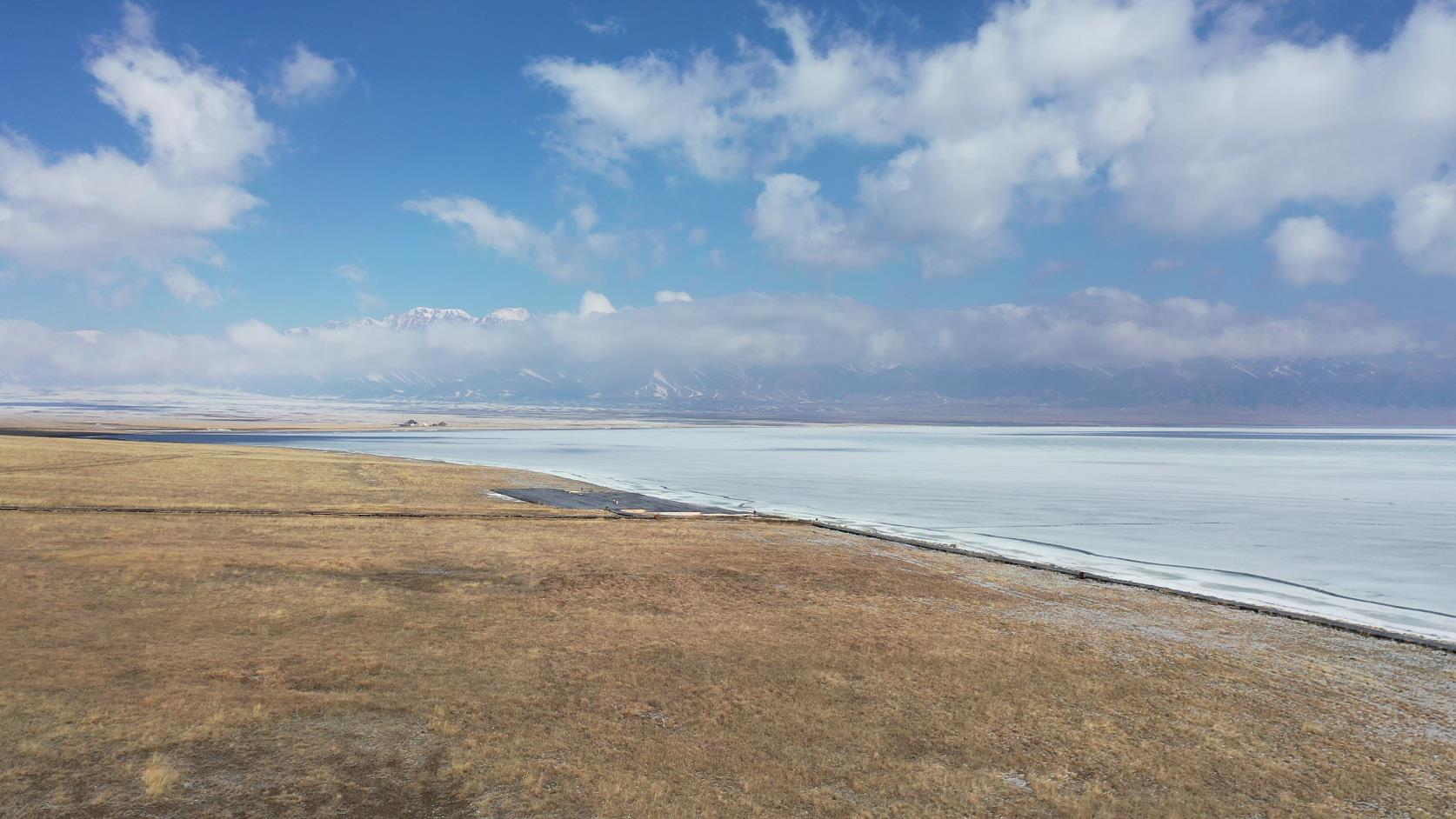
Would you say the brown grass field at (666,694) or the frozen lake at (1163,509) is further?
Result: the frozen lake at (1163,509)

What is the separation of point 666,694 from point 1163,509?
3145 centimetres

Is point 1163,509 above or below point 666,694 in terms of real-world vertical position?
below

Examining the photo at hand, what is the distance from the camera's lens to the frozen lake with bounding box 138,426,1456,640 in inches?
800

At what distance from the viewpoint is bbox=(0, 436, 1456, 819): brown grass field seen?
7.96 m

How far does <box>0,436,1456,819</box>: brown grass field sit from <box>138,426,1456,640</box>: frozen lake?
495 cm

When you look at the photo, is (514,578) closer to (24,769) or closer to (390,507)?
(24,769)

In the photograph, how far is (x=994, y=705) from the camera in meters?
10.5

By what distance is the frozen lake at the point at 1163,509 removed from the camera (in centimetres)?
2031

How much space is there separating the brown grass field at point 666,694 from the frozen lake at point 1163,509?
16.2ft

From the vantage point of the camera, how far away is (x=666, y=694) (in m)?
10.7

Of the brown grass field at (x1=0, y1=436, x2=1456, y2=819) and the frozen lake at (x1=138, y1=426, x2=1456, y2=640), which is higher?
the brown grass field at (x1=0, y1=436, x2=1456, y2=819)

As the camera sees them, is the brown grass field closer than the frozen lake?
Yes

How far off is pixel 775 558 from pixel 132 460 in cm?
4467

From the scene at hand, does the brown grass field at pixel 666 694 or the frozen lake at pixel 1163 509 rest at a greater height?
the brown grass field at pixel 666 694
